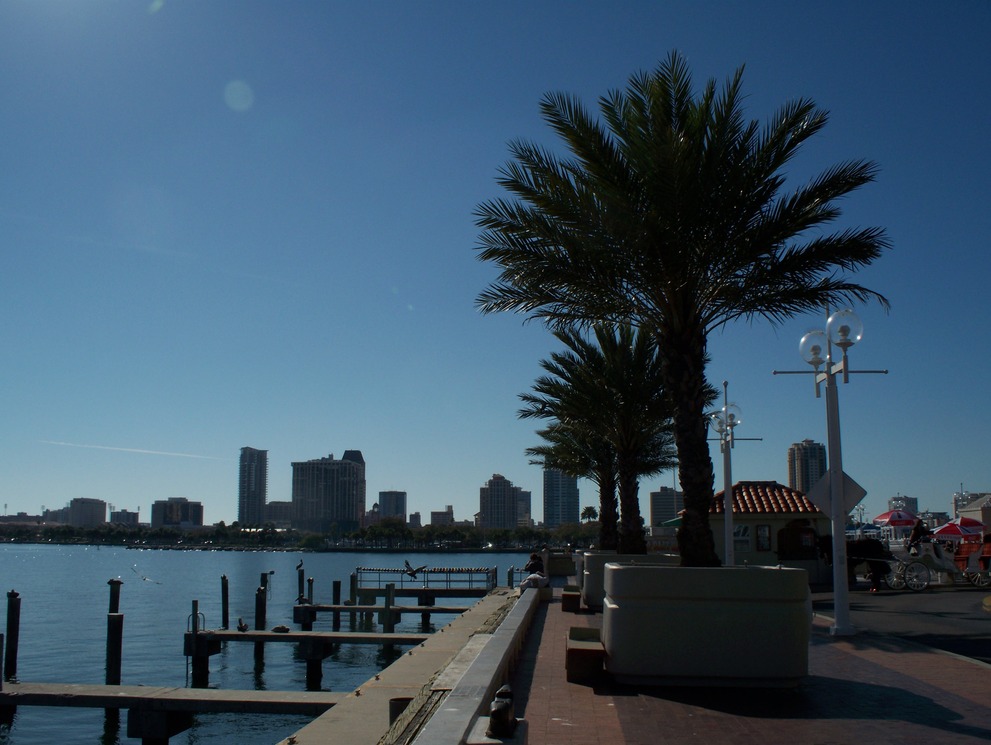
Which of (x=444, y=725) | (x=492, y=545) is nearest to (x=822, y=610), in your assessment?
(x=444, y=725)

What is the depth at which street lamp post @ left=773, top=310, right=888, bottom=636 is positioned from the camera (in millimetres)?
13188

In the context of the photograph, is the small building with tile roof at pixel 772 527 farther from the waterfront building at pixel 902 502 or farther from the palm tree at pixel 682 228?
the waterfront building at pixel 902 502

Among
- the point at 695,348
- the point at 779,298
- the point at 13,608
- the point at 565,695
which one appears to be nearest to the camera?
the point at 565,695

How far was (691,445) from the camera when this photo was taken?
1038cm

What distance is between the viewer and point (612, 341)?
23.8m

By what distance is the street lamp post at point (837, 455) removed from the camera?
43.3 feet

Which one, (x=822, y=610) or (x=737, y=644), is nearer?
(x=737, y=644)

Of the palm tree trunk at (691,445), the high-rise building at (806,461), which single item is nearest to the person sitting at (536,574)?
the palm tree trunk at (691,445)

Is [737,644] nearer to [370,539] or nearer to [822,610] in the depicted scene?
[822,610]

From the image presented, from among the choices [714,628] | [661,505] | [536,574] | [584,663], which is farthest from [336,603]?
[661,505]

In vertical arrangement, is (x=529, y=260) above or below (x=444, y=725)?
above

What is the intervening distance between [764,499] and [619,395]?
10337 millimetres

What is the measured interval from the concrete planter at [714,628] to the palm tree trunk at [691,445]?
1.51m

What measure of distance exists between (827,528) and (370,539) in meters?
154
